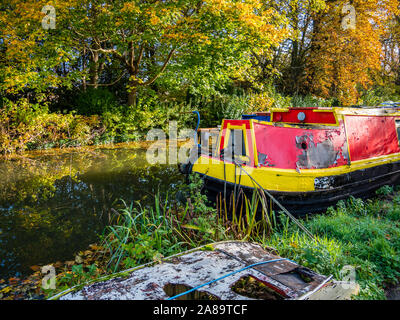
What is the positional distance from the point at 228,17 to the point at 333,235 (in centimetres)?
777

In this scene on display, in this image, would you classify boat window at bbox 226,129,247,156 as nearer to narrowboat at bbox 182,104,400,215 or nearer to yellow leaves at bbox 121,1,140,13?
narrowboat at bbox 182,104,400,215

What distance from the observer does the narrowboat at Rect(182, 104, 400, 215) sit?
4.86 metres

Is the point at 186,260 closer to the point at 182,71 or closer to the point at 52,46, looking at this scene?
the point at 52,46

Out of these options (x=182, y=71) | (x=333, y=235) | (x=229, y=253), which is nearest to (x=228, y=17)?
(x=182, y=71)

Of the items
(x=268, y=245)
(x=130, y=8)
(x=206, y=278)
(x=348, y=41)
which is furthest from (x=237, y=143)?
(x=348, y=41)

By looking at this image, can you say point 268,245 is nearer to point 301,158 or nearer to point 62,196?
point 301,158

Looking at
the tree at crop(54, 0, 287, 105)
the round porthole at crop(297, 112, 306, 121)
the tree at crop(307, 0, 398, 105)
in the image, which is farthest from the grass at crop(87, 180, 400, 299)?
the tree at crop(307, 0, 398, 105)

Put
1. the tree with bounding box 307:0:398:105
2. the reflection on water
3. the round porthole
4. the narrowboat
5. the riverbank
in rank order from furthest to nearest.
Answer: the tree with bounding box 307:0:398:105 → the round porthole → the narrowboat → the reflection on water → the riverbank

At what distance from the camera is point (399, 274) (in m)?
2.94

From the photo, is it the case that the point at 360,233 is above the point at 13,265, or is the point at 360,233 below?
above

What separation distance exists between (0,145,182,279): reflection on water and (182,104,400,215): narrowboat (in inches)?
74.0

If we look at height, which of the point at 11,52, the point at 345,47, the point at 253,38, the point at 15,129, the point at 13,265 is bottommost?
the point at 13,265

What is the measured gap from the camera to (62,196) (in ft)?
21.0
